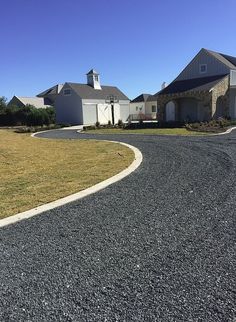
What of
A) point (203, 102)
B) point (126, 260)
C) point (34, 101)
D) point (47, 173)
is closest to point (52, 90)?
point (34, 101)

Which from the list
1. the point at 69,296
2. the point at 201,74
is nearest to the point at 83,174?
the point at 69,296

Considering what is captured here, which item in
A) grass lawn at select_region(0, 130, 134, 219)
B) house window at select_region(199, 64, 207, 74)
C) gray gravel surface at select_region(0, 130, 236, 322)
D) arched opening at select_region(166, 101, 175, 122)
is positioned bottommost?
gray gravel surface at select_region(0, 130, 236, 322)

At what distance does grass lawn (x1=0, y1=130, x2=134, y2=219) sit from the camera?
21.5 ft

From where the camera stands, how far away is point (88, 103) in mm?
46469

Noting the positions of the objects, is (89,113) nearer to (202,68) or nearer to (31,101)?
(31,101)

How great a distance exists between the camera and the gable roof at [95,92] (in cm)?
4669

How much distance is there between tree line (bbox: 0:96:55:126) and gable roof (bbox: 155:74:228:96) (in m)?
18.2

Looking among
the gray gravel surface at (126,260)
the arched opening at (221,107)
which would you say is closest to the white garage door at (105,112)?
the arched opening at (221,107)

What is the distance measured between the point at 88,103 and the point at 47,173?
38.3m

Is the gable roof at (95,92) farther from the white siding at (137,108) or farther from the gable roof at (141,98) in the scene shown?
the gable roof at (141,98)

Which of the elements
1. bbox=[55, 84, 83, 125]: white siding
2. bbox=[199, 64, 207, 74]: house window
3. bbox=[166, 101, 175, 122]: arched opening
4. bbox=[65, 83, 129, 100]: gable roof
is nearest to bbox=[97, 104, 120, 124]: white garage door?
bbox=[65, 83, 129, 100]: gable roof

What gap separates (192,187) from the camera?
22.6 ft

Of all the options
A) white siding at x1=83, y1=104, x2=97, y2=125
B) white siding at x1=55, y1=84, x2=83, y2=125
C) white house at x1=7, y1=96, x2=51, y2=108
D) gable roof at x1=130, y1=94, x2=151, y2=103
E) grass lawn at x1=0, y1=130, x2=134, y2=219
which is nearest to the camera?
grass lawn at x1=0, y1=130, x2=134, y2=219

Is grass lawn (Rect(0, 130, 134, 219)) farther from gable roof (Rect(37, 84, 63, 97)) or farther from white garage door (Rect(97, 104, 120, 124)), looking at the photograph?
gable roof (Rect(37, 84, 63, 97))
